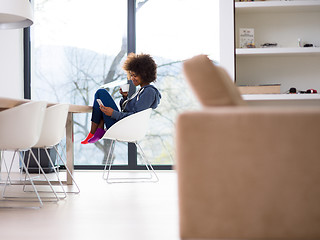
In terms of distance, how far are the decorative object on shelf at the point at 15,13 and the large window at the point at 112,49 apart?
1931 millimetres

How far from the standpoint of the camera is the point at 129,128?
4684 millimetres

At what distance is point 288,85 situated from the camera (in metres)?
4.80

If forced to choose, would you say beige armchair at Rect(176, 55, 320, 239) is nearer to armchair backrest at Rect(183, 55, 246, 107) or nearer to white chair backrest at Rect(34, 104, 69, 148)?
armchair backrest at Rect(183, 55, 246, 107)

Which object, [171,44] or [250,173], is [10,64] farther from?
[250,173]

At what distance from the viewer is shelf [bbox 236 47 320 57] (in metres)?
4.53

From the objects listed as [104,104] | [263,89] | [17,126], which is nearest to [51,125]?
[17,126]

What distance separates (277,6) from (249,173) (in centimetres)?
347

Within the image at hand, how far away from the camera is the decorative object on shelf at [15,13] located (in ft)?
12.8

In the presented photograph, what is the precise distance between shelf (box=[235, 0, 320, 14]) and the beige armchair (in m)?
3.34

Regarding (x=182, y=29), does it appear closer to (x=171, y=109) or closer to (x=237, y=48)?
(x=171, y=109)

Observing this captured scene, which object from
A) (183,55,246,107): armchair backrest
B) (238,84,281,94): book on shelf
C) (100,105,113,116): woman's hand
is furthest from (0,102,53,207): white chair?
(238,84,281,94): book on shelf

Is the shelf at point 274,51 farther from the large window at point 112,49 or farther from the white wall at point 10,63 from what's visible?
the white wall at point 10,63

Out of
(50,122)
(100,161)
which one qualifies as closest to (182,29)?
(100,161)

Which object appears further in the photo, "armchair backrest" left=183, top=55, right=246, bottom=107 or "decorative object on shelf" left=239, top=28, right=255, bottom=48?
"decorative object on shelf" left=239, top=28, right=255, bottom=48
